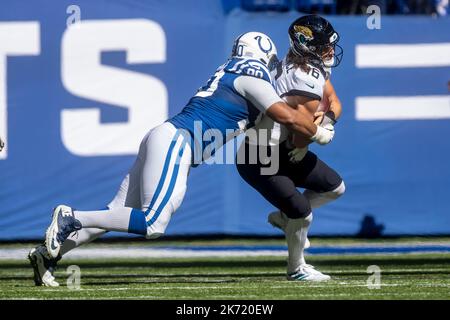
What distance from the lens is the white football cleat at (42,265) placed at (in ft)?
20.7

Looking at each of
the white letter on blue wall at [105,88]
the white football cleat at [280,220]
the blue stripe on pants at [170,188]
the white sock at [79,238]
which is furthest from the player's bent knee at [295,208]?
the white letter on blue wall at [105,88]

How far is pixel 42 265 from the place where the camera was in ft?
20.9

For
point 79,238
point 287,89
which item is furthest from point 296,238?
point 79,238

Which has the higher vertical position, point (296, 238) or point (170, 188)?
point (170, 188)

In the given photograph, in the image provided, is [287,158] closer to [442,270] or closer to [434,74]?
[442,270]

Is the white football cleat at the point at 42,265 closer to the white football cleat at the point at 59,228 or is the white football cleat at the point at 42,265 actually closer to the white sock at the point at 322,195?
the white football cleat at the point at 59,228

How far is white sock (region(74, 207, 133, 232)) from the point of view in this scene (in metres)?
6.15

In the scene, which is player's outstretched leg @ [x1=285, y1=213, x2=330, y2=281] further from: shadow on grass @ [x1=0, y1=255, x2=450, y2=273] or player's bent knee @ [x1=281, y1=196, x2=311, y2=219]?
shadow on grass @ [x1=0, y1=255, x2=450, y2=273]

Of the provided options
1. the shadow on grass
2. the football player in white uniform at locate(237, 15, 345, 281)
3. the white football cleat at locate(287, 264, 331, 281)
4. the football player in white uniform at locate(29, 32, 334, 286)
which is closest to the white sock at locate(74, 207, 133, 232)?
the football player in white uniform at locate(29, 32, 334, 286)

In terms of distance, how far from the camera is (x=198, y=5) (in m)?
10.0

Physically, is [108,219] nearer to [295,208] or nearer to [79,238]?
[79,238]

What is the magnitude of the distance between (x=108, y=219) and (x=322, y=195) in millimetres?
1511

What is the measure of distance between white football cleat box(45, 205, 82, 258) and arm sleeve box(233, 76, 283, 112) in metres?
1.21
